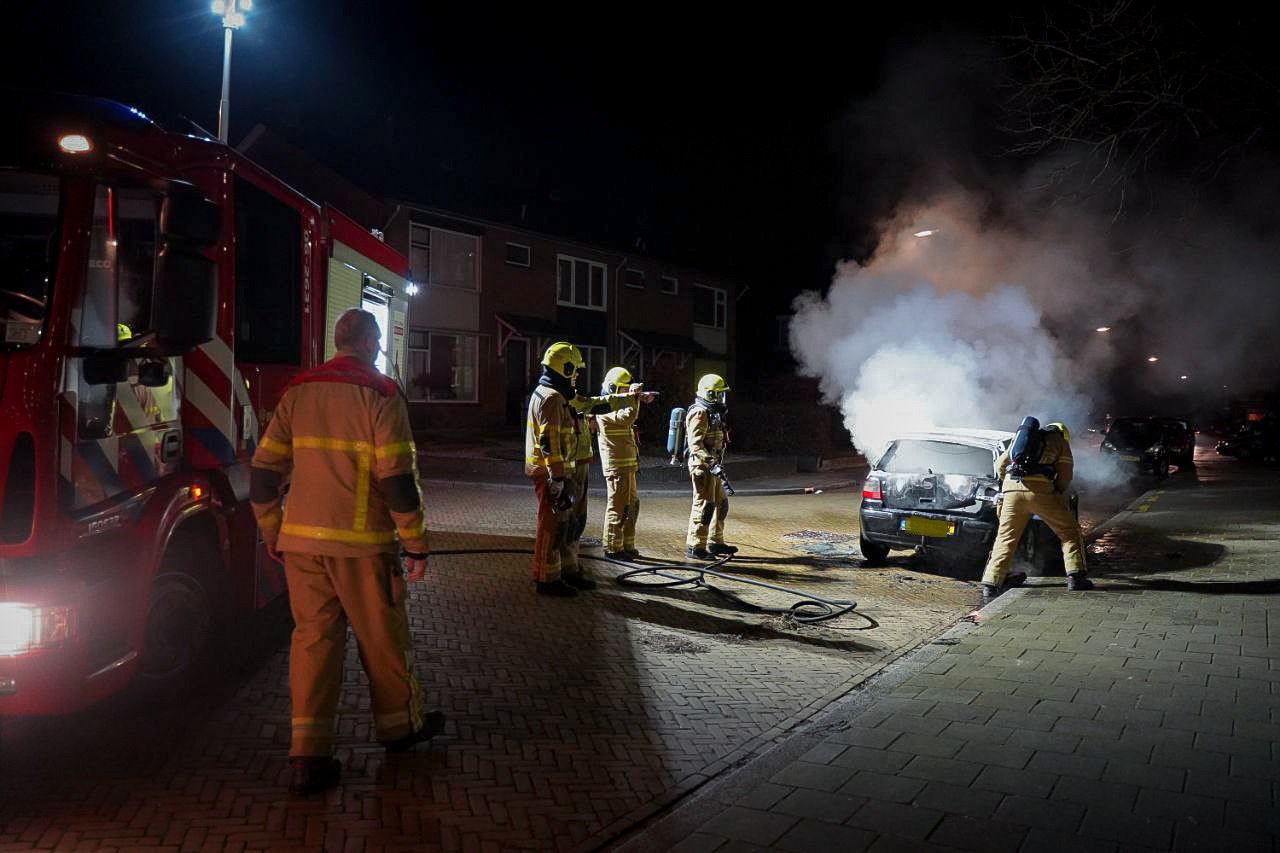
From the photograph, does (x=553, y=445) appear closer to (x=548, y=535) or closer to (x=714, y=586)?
(x=548, y=535)

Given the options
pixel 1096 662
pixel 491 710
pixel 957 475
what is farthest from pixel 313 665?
pixel 957 475

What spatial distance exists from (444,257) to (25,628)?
76.3 feet

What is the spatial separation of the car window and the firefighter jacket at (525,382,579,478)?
13.4ft

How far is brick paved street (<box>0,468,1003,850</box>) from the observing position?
372 centimetres

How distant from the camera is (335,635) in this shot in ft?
13.6

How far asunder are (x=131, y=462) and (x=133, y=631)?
0.79 m

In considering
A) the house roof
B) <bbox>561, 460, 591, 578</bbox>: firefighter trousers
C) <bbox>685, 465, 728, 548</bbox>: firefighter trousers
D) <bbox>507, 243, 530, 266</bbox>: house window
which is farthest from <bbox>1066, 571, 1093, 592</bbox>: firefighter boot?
the house roof

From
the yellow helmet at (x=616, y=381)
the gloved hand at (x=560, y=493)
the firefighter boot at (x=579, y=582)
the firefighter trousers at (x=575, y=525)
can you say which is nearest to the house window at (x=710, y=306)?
the yellow helmet at (x=616, y=381)

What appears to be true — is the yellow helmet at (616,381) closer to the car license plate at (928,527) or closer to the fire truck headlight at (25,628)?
the car license plate at (928,527)

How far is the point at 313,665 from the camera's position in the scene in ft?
13.3

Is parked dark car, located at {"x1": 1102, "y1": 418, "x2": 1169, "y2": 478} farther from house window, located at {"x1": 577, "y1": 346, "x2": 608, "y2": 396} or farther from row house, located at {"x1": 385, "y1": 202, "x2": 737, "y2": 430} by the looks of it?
house window, located at {"x1": 577, "y1": 346, "x2": 608, "y2": 396}

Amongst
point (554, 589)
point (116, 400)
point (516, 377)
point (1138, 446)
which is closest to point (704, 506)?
point (554, 589)

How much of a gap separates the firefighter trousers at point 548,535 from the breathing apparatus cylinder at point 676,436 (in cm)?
236

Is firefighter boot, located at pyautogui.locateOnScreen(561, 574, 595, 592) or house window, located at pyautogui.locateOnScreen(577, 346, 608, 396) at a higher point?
house window, located at pyautogui.locateOnScreen(577, 346, 608, 396)
